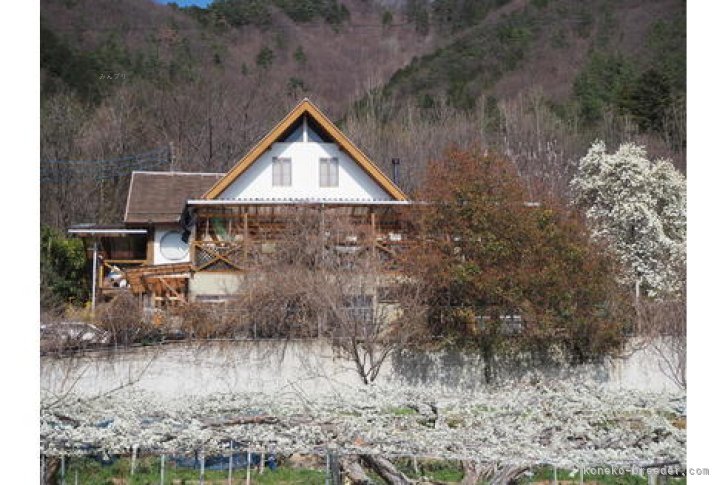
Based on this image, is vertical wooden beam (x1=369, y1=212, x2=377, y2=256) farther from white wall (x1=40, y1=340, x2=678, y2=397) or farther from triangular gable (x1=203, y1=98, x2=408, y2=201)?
white wall (x1=40, y1=340, x2=678, y2=397)

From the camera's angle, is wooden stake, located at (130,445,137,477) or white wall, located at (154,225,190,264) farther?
white wall, located at (154,225,190,264)

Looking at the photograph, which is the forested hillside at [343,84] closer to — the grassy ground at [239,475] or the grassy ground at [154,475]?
the grassy ground at [239,475]

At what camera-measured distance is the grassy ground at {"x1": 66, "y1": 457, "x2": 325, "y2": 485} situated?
9547 mm

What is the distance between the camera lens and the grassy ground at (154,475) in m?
9.55

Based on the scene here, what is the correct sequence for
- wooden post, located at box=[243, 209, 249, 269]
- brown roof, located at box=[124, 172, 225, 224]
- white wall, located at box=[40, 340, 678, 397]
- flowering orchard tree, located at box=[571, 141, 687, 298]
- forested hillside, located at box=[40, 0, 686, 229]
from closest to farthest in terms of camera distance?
white wall, located at box=[40, 340, 678, 397]
wooden post, located at box=[243, 209, 249, 269]
flowering orchard tree, located at box=[571, 141, 687, 298]
brown roof, located at box=[124, 172, 225, 224]
forested hillside, located at box=[40, 0, 686, 229]

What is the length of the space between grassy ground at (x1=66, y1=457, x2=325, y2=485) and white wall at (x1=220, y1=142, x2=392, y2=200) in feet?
30.1

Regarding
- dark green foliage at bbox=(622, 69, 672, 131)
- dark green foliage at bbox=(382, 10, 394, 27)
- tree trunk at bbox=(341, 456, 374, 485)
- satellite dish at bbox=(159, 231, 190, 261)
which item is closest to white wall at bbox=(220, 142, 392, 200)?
satellite dish at bbox=(159, 231, 190, 261)

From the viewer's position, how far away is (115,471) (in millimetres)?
9758

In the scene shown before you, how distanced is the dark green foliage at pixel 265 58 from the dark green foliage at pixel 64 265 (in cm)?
1500

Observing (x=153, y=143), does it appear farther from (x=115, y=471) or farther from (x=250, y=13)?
(x=115, y=471)

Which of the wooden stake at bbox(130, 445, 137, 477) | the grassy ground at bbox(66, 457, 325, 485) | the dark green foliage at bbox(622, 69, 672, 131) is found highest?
the dark green foliage at bbox(622, 69, 672, 131)

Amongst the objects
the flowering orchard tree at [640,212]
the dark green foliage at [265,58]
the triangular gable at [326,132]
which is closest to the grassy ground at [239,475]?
the flowering orchard tree at [640,212]

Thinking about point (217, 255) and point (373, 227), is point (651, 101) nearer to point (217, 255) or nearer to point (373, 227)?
point (373, 227)

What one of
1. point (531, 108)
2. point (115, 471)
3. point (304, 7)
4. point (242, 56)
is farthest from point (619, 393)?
point (304, 7)
